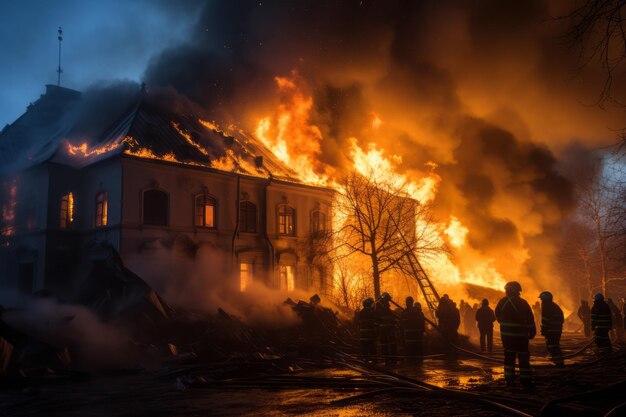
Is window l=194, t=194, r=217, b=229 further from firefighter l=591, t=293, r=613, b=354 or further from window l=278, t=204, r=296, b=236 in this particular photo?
firefighter l=591, t=293, r=613, b=354

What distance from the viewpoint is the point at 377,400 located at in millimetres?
8969

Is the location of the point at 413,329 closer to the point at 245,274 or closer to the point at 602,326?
the point at 602,326

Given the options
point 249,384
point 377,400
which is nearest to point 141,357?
point 249,384

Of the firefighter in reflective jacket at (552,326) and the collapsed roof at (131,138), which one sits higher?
the collapsed roof at (131,138)

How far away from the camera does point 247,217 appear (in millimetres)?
28875

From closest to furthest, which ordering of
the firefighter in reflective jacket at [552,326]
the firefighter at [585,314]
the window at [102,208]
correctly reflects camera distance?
the firefighter in reflective jacket at [552,326] → the firefighter at [585,314] → the window at [102,208]

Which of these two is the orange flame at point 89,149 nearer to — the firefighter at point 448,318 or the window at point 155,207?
the window at point 155,207

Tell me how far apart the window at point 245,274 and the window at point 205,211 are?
2575 millimetres

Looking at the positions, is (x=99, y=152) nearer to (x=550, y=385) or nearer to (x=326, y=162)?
(x=326, y=162)

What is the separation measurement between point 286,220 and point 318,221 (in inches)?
94.6

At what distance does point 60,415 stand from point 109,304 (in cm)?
921

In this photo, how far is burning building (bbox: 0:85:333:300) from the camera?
25.1 m

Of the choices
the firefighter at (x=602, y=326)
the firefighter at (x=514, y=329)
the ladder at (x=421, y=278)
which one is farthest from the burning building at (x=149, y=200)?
the firefighter at (x=514, y=329)

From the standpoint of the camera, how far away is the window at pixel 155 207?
25047 mm
